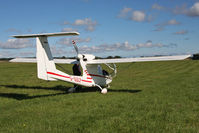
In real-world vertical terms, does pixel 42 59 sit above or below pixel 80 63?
above

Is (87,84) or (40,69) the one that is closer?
(40,69)

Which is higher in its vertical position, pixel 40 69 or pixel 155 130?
pixel 40 69

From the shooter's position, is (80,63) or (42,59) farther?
(80,63)

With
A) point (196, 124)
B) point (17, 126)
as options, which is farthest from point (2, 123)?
point (196, 124)

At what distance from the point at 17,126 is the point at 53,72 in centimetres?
446

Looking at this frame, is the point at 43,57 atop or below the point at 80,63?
atop

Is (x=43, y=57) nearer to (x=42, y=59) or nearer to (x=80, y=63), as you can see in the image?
(x=42, y=59)

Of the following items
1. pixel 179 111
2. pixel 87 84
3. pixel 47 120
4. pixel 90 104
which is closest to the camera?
pixel 47 120

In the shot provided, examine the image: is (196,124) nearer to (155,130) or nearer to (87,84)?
(155,130)

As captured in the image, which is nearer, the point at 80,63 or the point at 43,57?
the point at 43,57

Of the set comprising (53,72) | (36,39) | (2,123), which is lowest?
(2,123)

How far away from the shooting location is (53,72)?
10.1 m

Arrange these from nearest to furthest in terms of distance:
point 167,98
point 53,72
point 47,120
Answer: point 47,120 < point 167,98 < point 53,72

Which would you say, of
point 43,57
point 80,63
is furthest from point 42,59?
point 80,63
